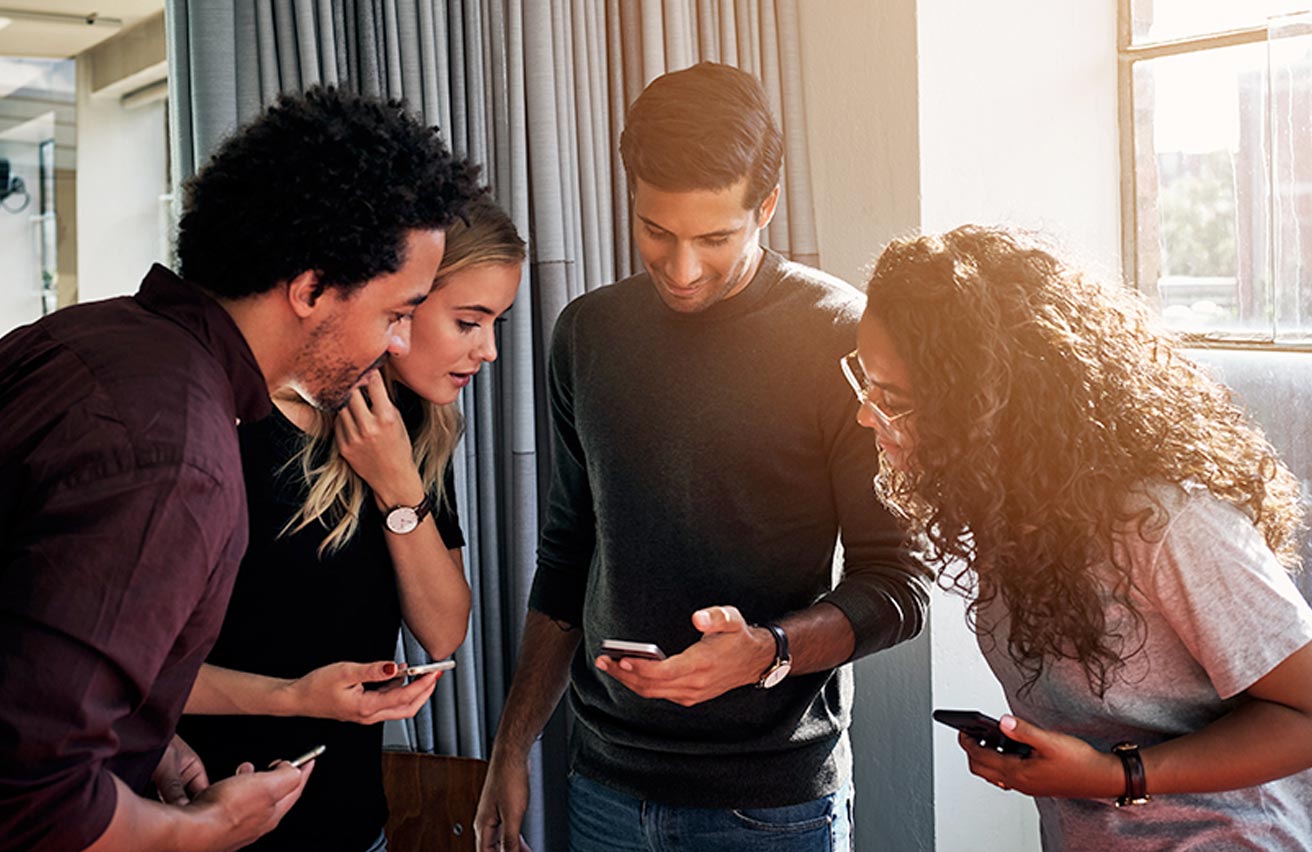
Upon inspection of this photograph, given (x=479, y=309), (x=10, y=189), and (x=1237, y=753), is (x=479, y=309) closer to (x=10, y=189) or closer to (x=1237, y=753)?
(x=1237, y=753)

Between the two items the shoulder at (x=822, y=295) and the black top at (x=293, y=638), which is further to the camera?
the shoulder at (x=822, y=295)

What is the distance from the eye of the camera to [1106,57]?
2.51 metres

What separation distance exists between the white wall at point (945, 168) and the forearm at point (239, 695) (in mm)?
1308

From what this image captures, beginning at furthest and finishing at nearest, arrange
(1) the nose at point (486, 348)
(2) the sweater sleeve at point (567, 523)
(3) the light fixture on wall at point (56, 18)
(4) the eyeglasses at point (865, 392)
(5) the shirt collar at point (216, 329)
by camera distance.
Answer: (3) the light fixture on wall at point (56, 18) < (2) the sweater sleeve at point (567, 523) < (1) the nose at point (486, 348) < (4) the eyeglasses at point (865, 392) < (5) the shirt collar at point (216, 329)

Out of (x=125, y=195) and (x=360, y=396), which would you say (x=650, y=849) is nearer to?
(x=360, y=396)

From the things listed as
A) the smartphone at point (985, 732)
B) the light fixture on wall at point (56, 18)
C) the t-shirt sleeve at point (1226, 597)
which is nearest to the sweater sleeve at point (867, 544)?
the smartphone at point (985, 732)

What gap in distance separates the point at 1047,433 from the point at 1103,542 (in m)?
0.13

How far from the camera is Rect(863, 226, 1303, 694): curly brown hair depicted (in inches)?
51.7

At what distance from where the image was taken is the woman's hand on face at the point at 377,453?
1679 mm

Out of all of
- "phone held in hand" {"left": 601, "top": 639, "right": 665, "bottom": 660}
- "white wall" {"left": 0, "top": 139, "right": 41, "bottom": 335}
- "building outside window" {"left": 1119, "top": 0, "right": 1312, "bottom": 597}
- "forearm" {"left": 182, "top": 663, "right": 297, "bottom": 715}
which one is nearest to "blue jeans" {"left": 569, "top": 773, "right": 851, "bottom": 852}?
"phone held in hand" {"left": 601, "top": 639, "right": 665, "bottom": 660}

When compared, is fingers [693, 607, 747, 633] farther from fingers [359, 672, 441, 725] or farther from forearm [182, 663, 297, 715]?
forearm [182, 663, 297, 715]

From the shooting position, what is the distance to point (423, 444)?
1.81m

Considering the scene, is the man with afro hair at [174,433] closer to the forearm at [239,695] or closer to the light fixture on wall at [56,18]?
the forearm at [239,695]

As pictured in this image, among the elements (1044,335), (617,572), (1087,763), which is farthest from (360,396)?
(1087,763)
